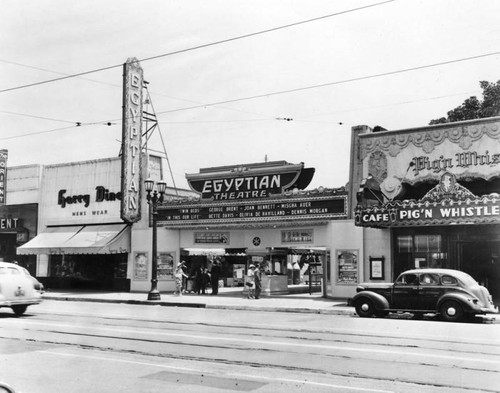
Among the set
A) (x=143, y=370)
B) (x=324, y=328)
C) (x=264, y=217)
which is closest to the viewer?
(x=143, y=370)

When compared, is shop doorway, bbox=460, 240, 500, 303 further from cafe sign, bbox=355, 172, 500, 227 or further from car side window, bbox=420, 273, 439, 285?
car side window, bbox=420, 273, 439, 285

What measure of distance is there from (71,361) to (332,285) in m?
16.7

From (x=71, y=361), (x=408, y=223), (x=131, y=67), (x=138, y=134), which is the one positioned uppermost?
(x=131, y=67)

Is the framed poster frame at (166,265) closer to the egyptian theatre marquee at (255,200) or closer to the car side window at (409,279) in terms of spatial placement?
the egyptian theatre marquee at (255,200)

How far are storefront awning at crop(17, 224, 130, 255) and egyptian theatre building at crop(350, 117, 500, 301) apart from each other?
42.1ft

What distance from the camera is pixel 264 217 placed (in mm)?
26516

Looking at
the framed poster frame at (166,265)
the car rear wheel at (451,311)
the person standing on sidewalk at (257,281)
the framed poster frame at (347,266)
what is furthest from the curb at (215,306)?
the framed poster frame at (166,265)

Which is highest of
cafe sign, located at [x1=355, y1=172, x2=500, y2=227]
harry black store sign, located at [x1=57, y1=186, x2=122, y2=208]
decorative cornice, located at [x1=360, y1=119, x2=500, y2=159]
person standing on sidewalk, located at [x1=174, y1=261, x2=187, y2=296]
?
decorative cornice, located at [x1=360, y1=119, x2=500, y2=159]

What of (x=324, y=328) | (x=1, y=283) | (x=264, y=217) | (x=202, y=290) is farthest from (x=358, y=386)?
(x=202, y=290)

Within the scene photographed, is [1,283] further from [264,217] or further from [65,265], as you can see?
[65,265]

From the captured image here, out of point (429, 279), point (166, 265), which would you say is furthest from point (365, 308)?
point (166, 265)

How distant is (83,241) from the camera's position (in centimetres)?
3109

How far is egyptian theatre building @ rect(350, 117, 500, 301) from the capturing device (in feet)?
69.5

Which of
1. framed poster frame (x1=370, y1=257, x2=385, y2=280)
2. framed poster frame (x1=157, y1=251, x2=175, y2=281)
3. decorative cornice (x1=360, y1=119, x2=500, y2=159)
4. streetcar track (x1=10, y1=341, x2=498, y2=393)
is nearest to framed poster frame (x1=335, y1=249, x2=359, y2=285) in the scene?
framed poster frame (x1=370, y1=257, x2=385, y2=280)
